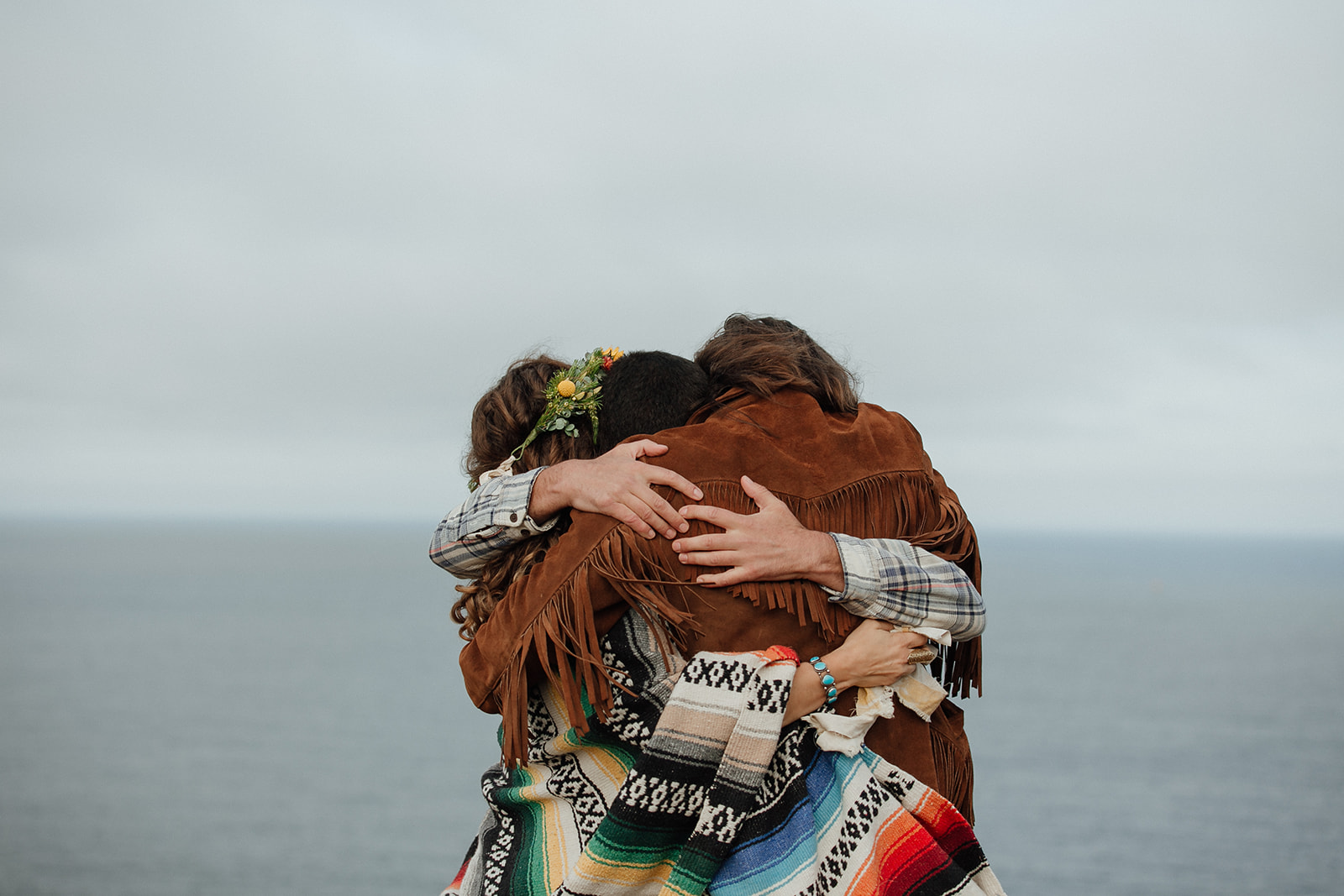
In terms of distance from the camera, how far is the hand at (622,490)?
6.71 feet

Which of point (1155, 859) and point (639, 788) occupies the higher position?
point (639, 788)

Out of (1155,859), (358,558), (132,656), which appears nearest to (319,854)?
(1155,859)

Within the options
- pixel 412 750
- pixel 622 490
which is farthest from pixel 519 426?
pixel 412 750

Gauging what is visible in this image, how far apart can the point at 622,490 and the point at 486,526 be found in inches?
14.0

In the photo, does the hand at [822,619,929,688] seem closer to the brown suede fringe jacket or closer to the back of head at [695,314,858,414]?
the brown suede fringe jacket

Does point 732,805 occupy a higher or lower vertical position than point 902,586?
lower

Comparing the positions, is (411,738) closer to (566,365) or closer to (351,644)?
(351,644)

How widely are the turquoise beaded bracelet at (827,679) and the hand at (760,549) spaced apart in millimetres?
157

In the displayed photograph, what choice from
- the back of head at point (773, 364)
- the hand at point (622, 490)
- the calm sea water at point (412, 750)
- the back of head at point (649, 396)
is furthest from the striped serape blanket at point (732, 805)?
the calm sea water at point (412, 750)

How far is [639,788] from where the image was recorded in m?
2.00

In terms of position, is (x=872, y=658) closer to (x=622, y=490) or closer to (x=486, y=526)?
(x=622, y=490)

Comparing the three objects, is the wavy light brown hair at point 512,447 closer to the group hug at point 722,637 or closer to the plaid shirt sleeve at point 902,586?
the group hug at point 722,637

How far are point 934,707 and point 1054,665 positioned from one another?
91.5 m

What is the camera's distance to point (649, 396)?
2.33 m
